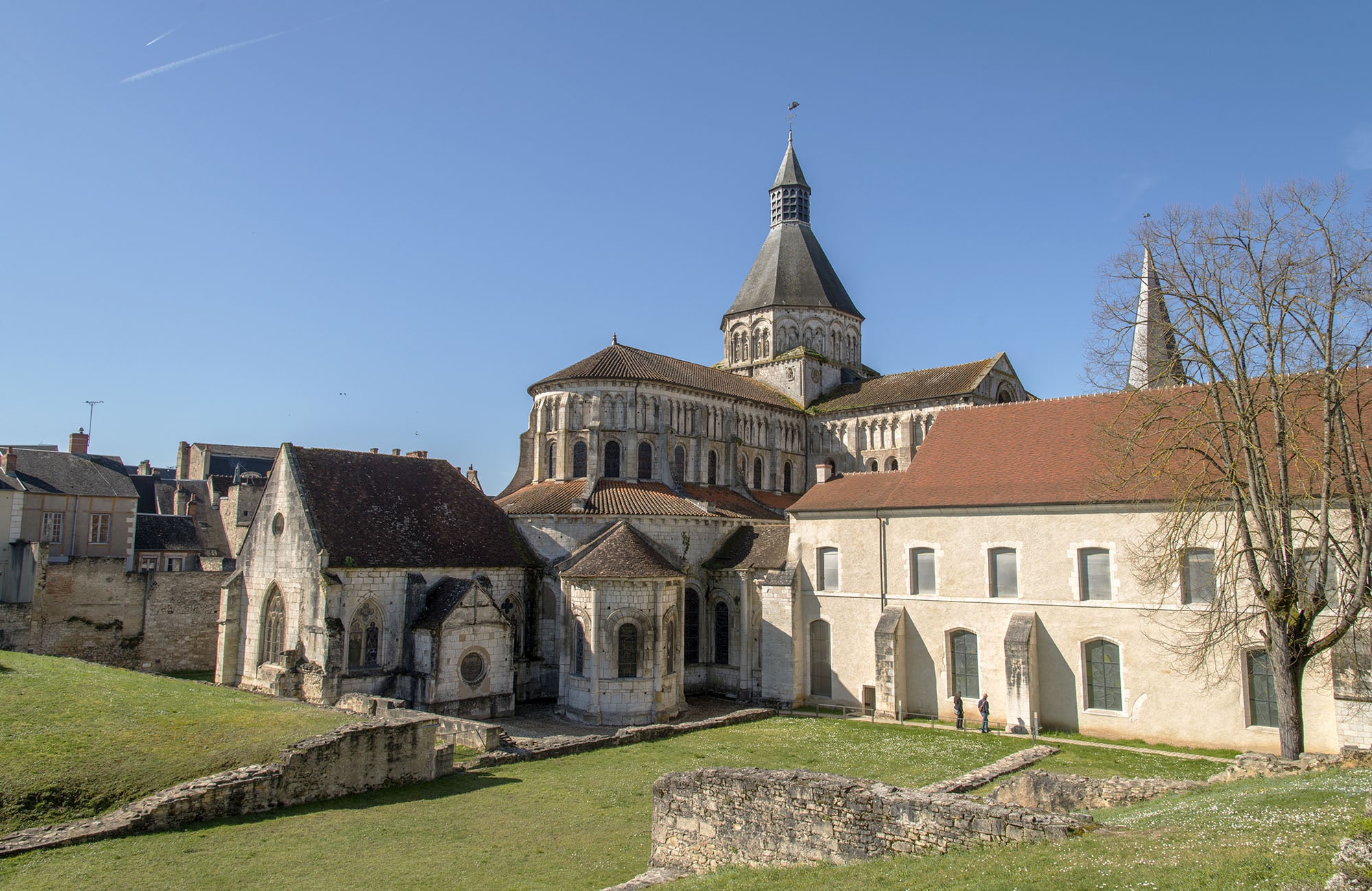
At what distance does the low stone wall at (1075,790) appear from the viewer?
1503 cm

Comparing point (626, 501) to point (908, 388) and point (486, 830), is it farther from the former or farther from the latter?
point (486, 830)

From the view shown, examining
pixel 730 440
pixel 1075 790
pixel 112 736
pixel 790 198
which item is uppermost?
pixel 790 198

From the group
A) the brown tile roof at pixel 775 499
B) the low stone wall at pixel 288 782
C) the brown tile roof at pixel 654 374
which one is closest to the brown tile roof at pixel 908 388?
the brown tile roof at pixel 654 374

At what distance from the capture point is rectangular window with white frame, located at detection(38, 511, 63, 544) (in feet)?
146

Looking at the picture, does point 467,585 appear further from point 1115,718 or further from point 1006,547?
point 1115,718

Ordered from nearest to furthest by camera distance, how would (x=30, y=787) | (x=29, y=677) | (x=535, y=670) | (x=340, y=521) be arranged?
(x=30, y=787) < (x=29, y=677) < (x=340, y=521) < (x=535, y=670)

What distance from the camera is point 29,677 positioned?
23016 mm

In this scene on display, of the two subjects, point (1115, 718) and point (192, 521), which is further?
point (192, 521)

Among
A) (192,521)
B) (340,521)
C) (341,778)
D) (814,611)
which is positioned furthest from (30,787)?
(192,521)

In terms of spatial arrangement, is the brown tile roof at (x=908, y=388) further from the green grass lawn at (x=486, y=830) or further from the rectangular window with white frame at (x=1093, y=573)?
the green grass lawn at (x=486, y=830)

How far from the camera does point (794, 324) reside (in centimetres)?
4853

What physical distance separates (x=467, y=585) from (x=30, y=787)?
46.9 ft

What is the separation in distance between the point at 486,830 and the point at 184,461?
6302cm

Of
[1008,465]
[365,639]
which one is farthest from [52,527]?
[1008,465]
